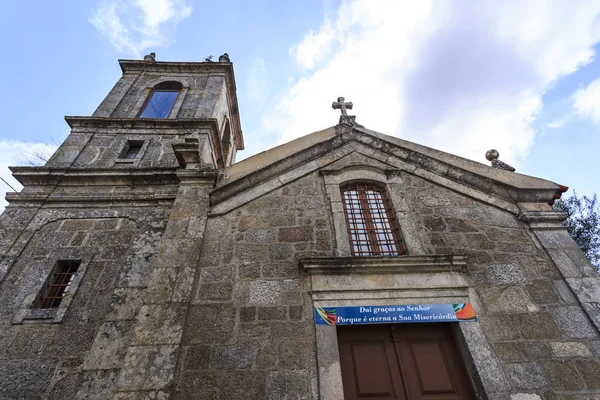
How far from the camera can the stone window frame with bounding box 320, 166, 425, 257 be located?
4879mm

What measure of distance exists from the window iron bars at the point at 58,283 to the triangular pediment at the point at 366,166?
9.72 feet

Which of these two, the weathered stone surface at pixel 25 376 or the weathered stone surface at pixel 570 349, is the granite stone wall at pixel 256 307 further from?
the weathered stone surface at pixel 570 349

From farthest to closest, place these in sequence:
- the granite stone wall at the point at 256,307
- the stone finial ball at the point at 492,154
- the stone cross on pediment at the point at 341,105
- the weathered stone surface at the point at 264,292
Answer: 1. the stone cross on pediment at the point at 341,105
2. the stone finial ball at the point at 492,154
3. the weathered stone surface at the point at 264,292
4. the granite stone wall at the point at 256,307

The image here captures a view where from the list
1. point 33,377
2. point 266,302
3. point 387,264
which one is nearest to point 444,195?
point 387,264

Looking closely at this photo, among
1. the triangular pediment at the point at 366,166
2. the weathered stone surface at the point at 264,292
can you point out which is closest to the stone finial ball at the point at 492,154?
the triangular pediment at the point at 366,166

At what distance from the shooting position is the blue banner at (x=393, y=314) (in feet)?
13.2

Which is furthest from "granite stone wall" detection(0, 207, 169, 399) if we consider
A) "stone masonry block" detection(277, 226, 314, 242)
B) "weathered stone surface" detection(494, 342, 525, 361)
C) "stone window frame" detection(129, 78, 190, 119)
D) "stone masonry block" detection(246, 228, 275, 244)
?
"weathered stone surface" detection(494, 342, 525, 361)

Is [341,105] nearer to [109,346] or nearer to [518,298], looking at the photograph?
[518,298]

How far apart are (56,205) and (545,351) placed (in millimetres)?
8832

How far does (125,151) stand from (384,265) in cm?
745

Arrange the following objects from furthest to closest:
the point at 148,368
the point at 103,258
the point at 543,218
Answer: the point at 103,258, the point at 543,218, the point at 148,368

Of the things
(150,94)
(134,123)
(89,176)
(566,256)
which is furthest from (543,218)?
(150,94)

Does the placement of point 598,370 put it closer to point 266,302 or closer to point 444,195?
point 444,195

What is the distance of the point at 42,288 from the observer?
5227 mm
